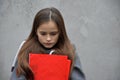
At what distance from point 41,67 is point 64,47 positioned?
0.24m

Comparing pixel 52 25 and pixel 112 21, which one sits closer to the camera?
pixel 52 25

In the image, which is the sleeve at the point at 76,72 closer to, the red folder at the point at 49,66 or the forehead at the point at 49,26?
the red folder at the point at 49,66

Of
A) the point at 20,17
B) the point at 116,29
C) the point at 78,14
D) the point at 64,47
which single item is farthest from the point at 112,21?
the point at 64,47

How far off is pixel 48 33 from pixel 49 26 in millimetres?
46

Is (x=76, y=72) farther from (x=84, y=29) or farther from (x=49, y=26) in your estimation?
(x=84, y=29)

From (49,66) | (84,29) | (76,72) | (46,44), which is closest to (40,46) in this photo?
(46,44)

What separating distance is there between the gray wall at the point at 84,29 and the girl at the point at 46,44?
1.76 m

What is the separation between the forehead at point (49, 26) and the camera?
8.64ft

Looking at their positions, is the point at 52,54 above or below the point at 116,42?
above

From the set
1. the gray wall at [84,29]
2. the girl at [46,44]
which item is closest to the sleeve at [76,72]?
the girl at [46,44]

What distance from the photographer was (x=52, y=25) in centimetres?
265

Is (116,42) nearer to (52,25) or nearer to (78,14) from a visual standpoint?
(78,14)

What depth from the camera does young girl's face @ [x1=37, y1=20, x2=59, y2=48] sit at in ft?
8.62

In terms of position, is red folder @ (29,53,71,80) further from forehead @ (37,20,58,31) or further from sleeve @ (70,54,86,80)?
forehead @ (37,20,58,31)
